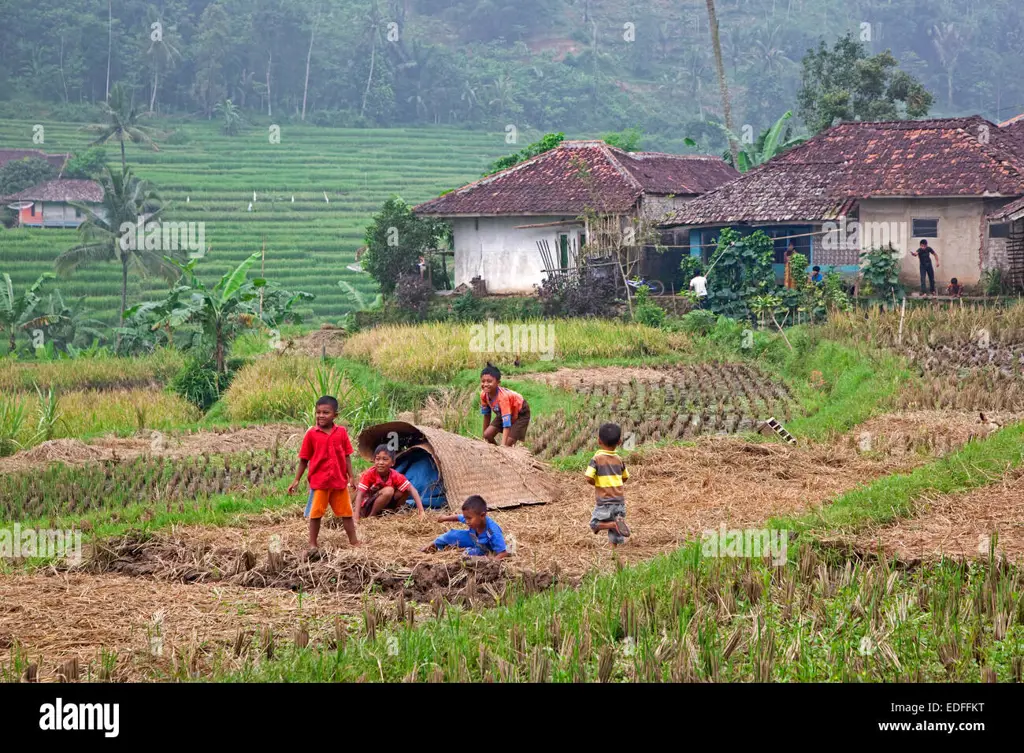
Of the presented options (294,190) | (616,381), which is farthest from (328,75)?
(616,381)

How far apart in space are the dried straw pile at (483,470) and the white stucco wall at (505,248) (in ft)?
59.6

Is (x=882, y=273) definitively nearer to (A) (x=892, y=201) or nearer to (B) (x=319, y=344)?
(A) (x=892, y=201)

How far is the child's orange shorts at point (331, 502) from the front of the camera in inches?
331

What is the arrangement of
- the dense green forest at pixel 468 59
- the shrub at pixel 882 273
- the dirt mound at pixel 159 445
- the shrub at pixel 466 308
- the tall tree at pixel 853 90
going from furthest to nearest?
the dense green forest at pixel 468 59, the tall tree at pixel 853 90, the shrub at pixel 466 308, the shrub at pixel 882 273, the dirt mound at pixel 159 445

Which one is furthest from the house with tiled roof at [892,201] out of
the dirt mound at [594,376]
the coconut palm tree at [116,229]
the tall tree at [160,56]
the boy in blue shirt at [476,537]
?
the tall tree at [160,56]

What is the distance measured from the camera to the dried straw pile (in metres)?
9.91

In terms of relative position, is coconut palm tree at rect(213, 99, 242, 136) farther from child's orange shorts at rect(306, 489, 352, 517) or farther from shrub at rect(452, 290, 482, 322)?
child's orange shorts at rect(306, 489, 352, 517)

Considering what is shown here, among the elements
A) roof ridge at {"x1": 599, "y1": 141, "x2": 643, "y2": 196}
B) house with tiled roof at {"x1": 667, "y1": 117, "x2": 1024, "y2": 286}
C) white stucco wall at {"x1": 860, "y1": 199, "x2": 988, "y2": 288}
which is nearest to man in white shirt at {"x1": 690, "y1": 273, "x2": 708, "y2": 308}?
house with tiled roof at {"x1": 667, "y1": 117, "x2": 1024, "y2": 286}

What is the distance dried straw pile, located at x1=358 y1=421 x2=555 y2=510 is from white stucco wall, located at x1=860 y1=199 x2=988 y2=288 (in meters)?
17.2

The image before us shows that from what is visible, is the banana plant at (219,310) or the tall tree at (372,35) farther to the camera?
the tall tree at (372,35)

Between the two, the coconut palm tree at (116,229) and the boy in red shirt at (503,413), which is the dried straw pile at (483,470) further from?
the coconut palm tree at (116,229)

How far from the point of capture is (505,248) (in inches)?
1161

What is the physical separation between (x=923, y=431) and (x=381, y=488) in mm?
5470
